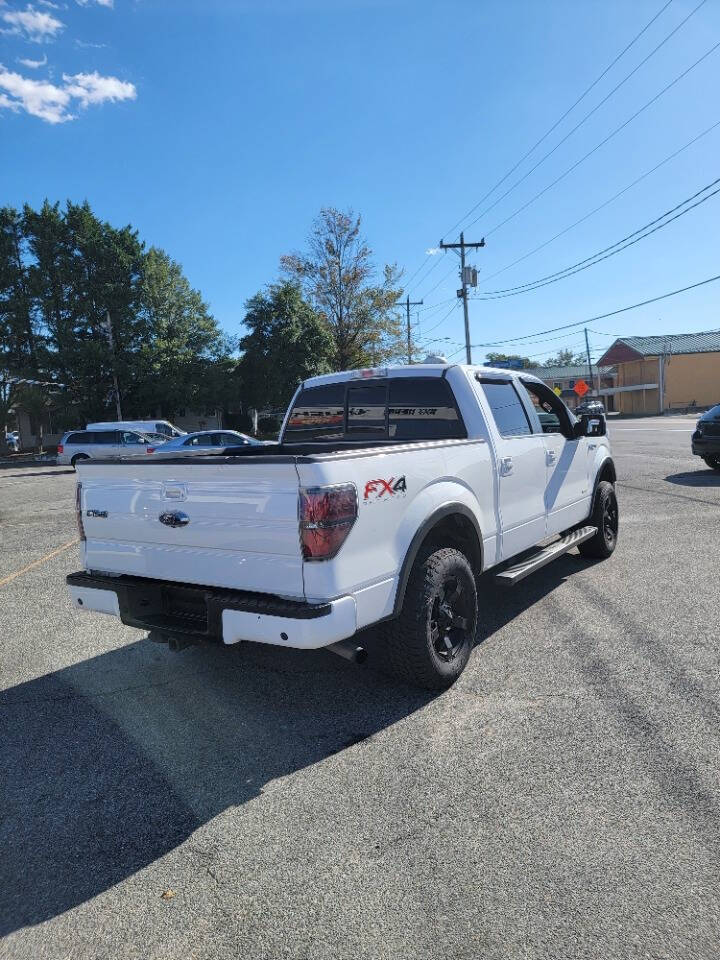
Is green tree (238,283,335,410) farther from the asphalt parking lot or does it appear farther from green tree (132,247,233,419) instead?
the asphalt parking lot

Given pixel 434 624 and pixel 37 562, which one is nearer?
pixel 434 624

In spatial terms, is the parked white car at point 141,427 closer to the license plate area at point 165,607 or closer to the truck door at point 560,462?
the truck door at point 560,462

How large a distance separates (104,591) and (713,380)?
7329 cm

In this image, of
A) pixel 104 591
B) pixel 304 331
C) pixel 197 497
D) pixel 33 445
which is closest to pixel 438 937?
pixel 197 497

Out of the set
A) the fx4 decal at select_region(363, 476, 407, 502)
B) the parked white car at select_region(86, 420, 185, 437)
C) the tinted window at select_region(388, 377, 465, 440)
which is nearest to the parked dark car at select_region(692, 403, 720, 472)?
the tinted window at select_region(388, 377, 465, 440)

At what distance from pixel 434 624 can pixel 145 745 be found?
1.68m

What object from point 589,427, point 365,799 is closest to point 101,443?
point 589,427

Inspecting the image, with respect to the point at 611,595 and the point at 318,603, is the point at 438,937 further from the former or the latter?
the point at 611,595

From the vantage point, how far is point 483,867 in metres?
2.38

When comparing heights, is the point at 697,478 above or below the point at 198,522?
below

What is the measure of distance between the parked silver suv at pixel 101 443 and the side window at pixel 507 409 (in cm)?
2291

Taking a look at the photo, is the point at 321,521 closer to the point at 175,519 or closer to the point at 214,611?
the point at 214,611

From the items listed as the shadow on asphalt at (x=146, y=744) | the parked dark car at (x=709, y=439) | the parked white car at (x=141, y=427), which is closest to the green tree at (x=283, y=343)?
the parked white car at (x=141, y=427)

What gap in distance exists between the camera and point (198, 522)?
3.40m
